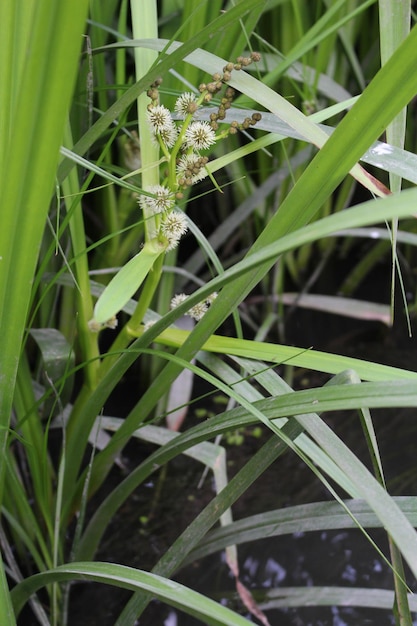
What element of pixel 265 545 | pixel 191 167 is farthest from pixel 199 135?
pixel 265 545

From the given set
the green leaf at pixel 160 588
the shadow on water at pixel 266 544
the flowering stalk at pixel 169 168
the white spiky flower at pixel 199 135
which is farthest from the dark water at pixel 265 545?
the white spiky flower at pixel 199 135

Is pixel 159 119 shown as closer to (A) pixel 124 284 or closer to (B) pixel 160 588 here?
(A) pixel 124 284

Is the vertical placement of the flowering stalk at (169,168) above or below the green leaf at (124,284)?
above

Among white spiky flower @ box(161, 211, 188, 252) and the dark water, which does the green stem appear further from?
the dark water

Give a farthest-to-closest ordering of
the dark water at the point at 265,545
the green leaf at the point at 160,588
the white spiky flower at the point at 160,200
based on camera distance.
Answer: the dark water at the point at 265,545
the white spiky flower at the point at 160,200
the green leaf at the point at 160,588

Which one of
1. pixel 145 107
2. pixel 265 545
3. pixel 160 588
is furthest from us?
pixel 265 545

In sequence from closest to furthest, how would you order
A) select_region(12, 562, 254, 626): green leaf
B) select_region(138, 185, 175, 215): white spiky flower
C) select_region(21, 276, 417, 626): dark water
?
select_region(12, 562, 254, 626): green leaf, select_region(138, 185, 175, 215): white spiky flower, select_region(21, 276, 417, 626): dark water

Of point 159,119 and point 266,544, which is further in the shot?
point 266,544

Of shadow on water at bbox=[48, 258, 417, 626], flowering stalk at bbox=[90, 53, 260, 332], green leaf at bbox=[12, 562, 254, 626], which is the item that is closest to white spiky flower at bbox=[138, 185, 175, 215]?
flowering stalk at bbox=[90, 53, 260, 332]

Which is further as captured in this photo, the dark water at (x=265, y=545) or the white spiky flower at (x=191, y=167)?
the dark water at (x=265, y=545)

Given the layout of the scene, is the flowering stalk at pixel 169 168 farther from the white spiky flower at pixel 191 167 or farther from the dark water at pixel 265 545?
the dark water at pixel 265 545
